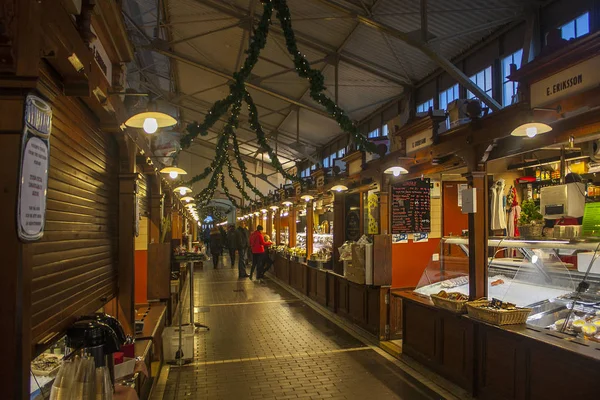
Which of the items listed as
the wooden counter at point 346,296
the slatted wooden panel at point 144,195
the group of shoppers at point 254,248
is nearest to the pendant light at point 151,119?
the slatted wooden panel at point 144,195

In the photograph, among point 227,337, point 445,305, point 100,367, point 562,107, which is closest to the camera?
point 100,367

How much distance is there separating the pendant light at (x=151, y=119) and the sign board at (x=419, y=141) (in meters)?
3.52

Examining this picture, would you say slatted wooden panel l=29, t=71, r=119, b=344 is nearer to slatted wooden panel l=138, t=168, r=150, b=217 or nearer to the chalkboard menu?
slatted wooden panel l=138, t=168, r=150, b=217

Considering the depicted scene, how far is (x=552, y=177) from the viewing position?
8156 mm

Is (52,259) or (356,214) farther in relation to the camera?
(356,214)

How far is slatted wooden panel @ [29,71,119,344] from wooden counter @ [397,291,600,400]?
3.90m

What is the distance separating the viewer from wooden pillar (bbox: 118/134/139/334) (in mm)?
4957

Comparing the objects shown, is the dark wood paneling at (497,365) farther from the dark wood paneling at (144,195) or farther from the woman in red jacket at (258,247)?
the woman in red jacket at (258,247)

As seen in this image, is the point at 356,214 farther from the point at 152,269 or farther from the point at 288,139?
the point at 288,139

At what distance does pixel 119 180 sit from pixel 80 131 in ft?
4.94

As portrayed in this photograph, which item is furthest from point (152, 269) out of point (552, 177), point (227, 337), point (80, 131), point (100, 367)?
point (552, 177)

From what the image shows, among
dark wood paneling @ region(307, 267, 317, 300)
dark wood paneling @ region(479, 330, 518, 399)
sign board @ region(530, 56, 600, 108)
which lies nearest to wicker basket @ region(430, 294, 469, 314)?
dark wood paneling @ region(479, 330, 518, 399)

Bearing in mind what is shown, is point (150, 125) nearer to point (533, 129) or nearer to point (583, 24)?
point (533, 129)

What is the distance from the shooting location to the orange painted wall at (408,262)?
305 inches
